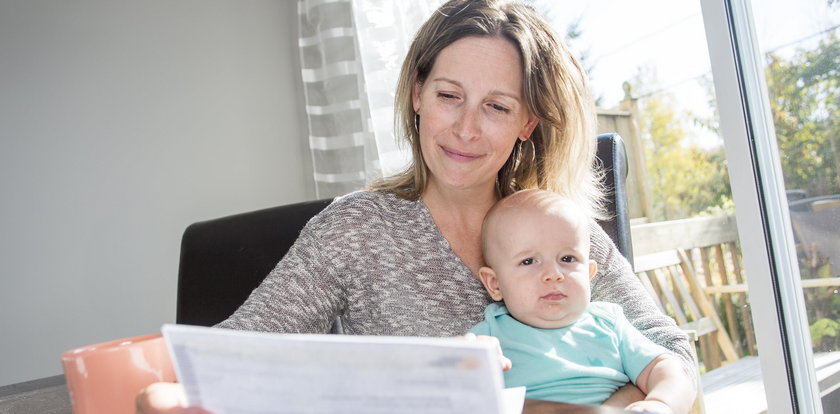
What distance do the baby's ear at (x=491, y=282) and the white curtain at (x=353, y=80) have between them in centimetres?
115

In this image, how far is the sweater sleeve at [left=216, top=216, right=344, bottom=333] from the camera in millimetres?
1158

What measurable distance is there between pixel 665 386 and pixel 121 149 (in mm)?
2340

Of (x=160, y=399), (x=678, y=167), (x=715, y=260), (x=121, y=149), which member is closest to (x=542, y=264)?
(x=160, y=399)

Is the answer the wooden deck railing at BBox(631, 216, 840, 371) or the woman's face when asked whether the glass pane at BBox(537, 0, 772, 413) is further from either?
the woman's face

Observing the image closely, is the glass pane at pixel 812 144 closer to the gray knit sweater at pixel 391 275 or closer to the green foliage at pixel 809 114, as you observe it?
the green foliage at pixel 809 114

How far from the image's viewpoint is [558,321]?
1.14 metres

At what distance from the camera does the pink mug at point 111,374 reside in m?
0.64

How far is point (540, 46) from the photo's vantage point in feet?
4.54

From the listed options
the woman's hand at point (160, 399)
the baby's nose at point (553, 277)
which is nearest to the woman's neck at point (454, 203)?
Result: the baby's nose at point (553, 277)

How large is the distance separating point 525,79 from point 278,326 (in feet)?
2.00

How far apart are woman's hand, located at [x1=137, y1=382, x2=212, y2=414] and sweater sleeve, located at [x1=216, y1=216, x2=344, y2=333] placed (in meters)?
0.45

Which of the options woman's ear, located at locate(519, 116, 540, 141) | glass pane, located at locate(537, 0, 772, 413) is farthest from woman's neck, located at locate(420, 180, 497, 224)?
glass pane, located at locate(537, 0, 772, 413)

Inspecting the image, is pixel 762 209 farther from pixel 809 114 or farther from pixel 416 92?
pixel 416 92

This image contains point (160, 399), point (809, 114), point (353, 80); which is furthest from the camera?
point (353, 80)
